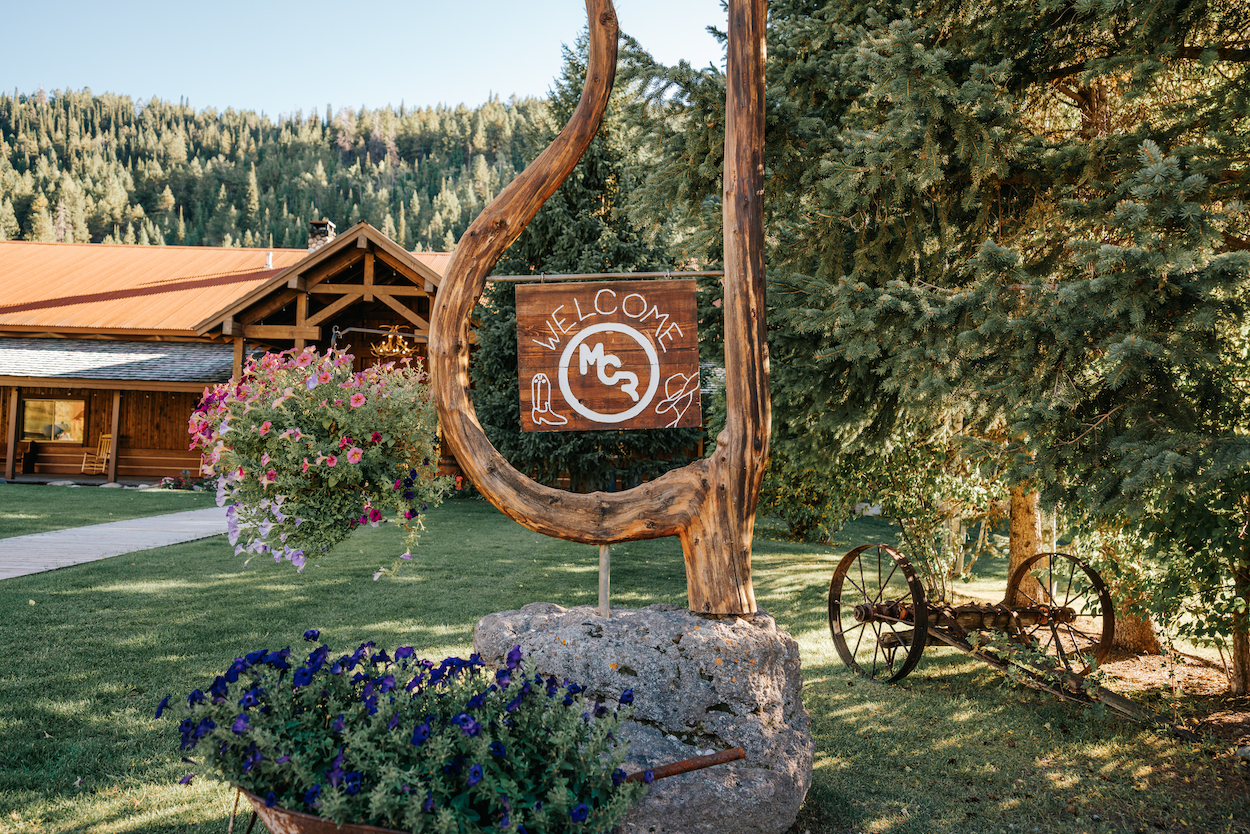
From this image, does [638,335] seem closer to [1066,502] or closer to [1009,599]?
[1066,502]

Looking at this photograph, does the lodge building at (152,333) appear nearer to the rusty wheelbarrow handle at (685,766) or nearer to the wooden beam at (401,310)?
the wooden beam at (401,310)

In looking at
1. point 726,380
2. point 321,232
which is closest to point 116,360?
point 321,232

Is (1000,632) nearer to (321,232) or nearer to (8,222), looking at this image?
(321,232)

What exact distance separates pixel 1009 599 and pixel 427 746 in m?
5.67

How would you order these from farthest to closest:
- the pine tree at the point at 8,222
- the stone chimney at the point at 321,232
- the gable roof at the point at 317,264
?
the pine tree at the point at 8,222 < the stone chimney at the point at 321,232 < the gable roof at the point at 317,264

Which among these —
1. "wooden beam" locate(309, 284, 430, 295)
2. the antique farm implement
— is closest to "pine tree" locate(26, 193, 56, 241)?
"wooden beam" locate(309, 284, 430, 295)

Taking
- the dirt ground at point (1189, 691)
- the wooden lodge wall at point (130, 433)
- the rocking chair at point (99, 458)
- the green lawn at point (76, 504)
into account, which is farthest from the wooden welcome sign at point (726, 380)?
the rocking chair at point (99, 458)

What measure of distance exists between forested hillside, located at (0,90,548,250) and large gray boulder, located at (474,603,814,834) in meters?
55.6

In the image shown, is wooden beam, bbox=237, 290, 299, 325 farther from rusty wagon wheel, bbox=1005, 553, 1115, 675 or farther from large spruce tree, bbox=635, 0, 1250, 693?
rusty wagon wheel, bbox=1005, 553, 1115, 675

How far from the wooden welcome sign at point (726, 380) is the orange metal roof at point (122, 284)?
56.2ft

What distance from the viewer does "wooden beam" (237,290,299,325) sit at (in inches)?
626

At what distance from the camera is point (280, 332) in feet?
51.5

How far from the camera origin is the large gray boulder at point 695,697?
9.28 feet

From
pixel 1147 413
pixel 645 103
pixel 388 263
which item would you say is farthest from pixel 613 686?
→ pixel 388 263
